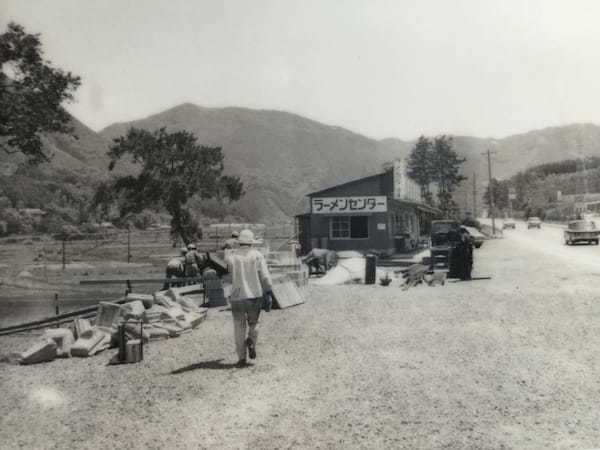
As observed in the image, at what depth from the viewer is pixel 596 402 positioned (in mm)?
5797

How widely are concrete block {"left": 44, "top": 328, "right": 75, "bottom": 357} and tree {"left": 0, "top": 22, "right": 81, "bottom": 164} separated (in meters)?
9.42

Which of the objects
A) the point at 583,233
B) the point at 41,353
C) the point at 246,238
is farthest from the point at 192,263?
the point at 583,233

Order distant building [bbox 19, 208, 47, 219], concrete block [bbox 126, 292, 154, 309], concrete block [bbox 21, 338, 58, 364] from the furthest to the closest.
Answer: distant building [bbox 19, 208, 47, 219]
concrete block [bbox 126, 292, 154, 309]
concrete block [bbox 21, 338, 58, 364]

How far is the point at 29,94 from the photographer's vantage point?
57.5ft

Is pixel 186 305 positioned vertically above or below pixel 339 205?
below

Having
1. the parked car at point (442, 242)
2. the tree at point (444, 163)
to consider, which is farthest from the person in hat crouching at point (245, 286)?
the tree at point (444, 163)

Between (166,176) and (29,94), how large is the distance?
38.0ft

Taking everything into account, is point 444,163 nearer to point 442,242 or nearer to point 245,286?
point 442,242

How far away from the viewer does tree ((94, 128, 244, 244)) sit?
2848 centimetres

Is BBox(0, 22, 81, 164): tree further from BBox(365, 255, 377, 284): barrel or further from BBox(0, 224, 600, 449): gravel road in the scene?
BBox(365, 255, 377, 284): barrel

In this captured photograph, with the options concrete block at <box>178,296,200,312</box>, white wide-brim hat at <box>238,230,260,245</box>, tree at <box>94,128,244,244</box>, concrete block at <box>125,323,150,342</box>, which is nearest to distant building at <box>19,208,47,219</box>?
tree at <box>94,128,244,244</box>

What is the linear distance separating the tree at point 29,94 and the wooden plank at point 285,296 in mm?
9659

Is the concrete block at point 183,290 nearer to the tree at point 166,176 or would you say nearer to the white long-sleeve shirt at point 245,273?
the white long-sleeve shirt at point 245,273

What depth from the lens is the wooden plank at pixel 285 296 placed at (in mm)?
13789
